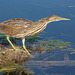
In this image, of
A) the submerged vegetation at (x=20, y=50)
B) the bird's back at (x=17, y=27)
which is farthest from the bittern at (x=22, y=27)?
the submerged vegetation at (x=20, y=50)

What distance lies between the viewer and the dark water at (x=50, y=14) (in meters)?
8.35

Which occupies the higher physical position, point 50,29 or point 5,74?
point 50,29

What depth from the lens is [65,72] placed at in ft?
26.7

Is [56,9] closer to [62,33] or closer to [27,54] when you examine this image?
[62,33]

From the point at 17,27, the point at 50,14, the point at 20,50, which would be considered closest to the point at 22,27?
the point at 17,27

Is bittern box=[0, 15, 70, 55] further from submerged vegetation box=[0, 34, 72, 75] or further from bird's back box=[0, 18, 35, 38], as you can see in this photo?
submerged vegetation box=[0, 34, 72, 75]

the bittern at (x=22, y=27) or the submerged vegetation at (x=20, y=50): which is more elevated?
the bittern at (x=22, y=27)

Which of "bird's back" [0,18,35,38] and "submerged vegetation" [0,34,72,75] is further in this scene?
"bird's back" [0,18,35,38]

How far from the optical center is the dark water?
8.35 metres

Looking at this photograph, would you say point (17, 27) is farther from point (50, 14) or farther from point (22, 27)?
point (50, 14)

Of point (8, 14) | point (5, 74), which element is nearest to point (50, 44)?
point (5, 74)

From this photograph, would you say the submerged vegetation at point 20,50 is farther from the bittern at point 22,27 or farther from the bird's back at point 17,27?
the bird's back at point 17,27

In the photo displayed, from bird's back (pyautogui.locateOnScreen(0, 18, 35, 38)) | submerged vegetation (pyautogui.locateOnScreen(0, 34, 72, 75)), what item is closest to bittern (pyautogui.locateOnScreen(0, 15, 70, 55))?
bird's back (pyautogui.locateOnScreen(0, 18, 35, 38))

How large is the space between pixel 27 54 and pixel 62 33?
3.08 metres
